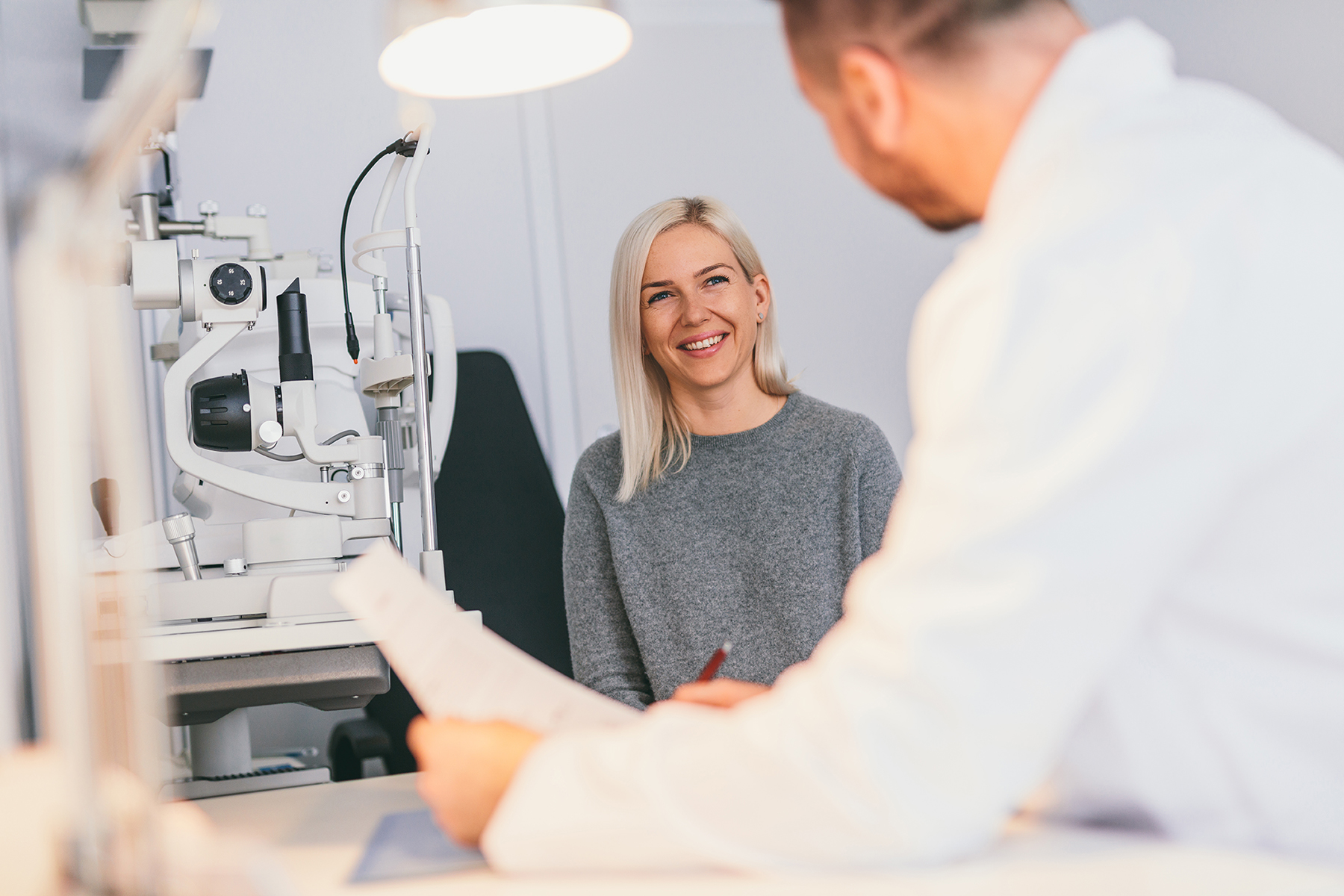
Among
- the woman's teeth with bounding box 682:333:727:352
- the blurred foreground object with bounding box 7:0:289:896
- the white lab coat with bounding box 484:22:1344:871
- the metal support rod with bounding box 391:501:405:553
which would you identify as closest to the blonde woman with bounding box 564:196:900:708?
the woman's teeth with bounding box 682:333:727:352

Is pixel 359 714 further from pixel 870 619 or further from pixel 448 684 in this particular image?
pixel 870 619

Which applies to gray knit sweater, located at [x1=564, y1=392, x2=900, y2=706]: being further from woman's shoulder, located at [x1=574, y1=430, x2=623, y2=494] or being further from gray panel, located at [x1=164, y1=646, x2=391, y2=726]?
gray panel, located at [x1=164, y1=646, x2=391, y2=726]

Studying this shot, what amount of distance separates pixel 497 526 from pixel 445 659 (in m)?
1.34

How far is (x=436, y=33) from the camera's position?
1137 millimetres

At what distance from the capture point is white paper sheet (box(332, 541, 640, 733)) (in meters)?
0.68

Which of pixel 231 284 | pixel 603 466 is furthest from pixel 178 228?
pixel 603 466

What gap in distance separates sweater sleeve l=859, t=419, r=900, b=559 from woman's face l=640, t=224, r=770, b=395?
27 centimetres

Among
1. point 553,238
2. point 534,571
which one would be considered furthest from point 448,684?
point 553,238

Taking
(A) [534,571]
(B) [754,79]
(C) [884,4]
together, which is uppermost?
(B) [754,79]

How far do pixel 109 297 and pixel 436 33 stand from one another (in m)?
0.68

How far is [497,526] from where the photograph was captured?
6.65 feet

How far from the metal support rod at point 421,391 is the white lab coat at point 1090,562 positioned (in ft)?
2.50

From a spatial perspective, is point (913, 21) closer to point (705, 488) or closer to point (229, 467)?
point (229, 467)

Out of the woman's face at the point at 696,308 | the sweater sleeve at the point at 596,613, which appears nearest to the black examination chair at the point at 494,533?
the sweater sleeve at the point at 596,613
